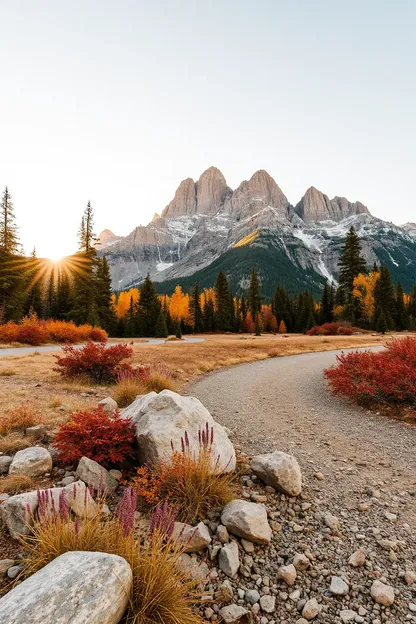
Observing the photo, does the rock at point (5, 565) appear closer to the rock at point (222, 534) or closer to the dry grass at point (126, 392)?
the rock at point (222, 534)

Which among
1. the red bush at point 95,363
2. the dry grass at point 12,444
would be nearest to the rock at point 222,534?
the dry grass at point 12,444

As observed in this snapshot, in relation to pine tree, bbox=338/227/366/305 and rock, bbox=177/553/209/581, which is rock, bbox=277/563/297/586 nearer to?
rock, bbox=177/553/209/581

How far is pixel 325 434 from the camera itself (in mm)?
7461

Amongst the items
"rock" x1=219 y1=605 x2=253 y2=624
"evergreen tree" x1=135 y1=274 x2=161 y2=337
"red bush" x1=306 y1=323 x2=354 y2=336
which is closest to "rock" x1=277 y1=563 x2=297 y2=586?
"rock" x1=219 y1=605 x2=253 y2=624

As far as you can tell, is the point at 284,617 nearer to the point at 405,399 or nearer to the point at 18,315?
the point at 405,399

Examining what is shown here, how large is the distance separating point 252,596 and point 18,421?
5.55m

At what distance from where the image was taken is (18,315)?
1558 inches

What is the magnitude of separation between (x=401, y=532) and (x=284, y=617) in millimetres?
1932

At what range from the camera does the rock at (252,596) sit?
2863mm

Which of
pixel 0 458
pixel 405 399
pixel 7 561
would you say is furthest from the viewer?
pixel 405 399

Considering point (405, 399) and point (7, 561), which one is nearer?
point (7, 561)

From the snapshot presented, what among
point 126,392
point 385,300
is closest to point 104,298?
point 126,392

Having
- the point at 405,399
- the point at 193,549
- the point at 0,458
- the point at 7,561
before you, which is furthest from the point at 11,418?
the point at 405,399

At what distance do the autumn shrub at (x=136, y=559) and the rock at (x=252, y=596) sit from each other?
510 millimetres
